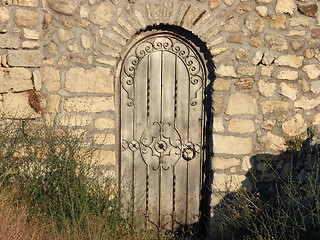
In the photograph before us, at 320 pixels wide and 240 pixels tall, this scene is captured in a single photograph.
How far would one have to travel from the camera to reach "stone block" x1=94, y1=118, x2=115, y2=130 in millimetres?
4777

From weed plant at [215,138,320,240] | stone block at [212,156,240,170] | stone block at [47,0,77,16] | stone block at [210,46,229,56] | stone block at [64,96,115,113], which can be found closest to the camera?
weed plant at [215,138,320,240]

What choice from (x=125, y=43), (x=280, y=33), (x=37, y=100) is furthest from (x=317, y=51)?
(x=37, y=100)

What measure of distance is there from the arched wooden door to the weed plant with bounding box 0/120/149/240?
383mm

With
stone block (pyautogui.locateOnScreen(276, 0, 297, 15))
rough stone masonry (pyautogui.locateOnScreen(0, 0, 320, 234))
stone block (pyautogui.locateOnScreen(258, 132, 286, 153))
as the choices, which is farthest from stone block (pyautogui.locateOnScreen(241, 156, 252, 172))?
stone block (pyautogui.locateOnScreen(276, 0, 297, 15))

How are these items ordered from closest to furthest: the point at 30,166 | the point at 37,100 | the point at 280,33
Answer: the point at 30,166
the point at 37,100
the point at 280,33

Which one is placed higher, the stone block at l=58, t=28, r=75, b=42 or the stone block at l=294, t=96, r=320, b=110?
the stone block at l=58, t=28, r=75, b=42

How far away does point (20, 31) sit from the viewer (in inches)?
175

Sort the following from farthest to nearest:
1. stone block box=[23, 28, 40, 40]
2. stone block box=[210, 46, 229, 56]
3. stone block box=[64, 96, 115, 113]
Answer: stone block box=[210, 46, 229, 56]
stone block box=[64, 96, 115, 113]
stone block box=[23, 28, 40, 40]

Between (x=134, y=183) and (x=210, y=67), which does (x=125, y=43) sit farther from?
(x=134, y=183)

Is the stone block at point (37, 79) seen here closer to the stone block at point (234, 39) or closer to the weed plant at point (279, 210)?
the stone block at point (234, 39)

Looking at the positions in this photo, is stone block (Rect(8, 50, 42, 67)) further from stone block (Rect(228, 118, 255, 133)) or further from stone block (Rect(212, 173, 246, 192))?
stone block (Rect(212, 173, 246, 192))

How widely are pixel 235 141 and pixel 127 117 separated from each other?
127 cm

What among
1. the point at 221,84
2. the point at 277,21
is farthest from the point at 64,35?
the point at 277,21

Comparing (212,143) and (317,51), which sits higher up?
(317,51)
